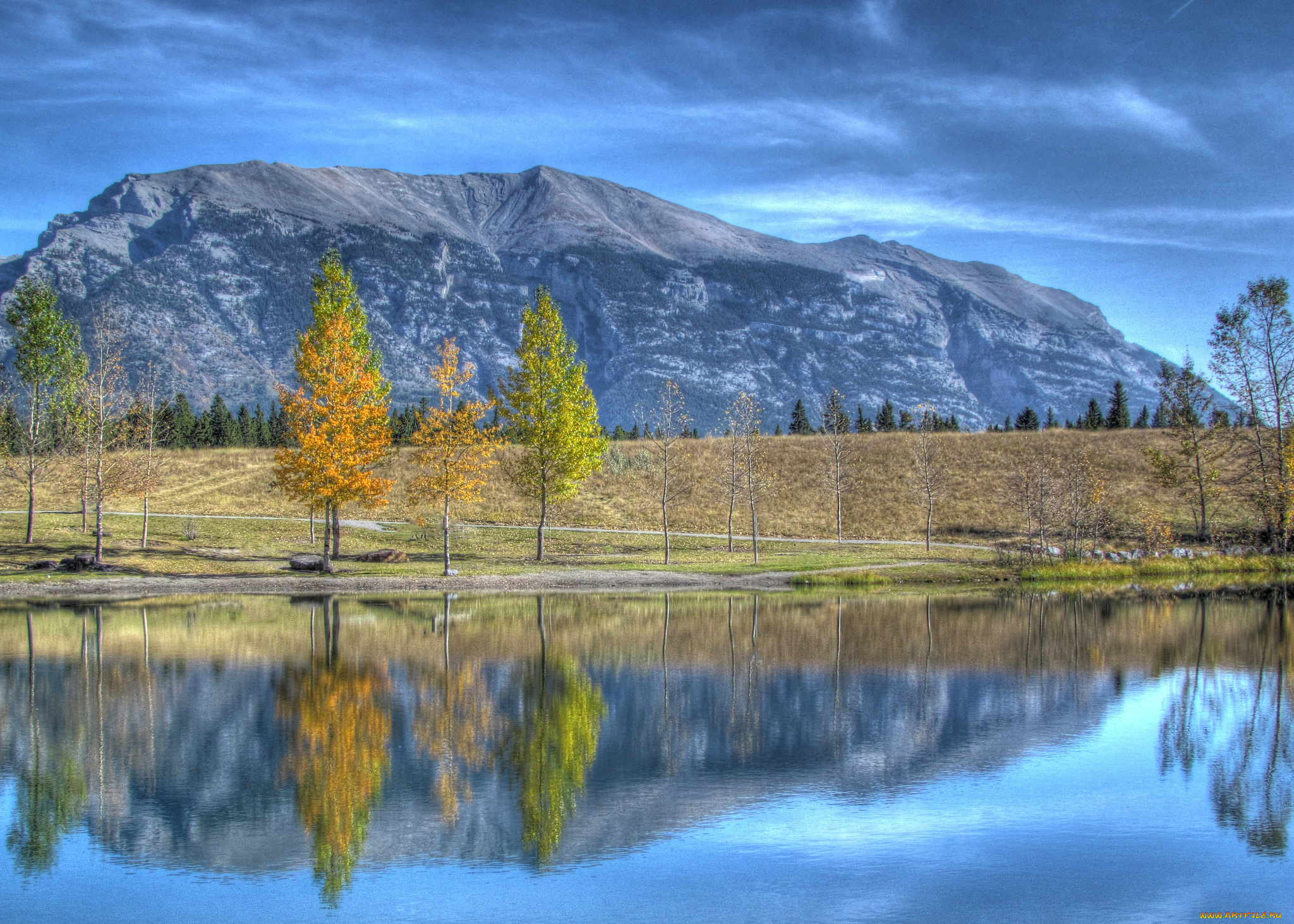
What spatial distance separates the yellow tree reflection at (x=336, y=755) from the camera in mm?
11648

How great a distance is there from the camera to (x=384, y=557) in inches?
1871

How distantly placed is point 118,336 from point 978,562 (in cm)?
4369

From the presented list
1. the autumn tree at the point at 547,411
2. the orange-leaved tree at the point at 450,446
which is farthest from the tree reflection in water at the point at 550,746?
the autumn tree at the point at 547,411

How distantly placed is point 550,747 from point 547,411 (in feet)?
117

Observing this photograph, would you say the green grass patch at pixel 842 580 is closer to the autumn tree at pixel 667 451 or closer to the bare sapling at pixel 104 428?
the autumn tree at pixel 667 451

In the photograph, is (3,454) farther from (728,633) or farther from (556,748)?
(556,748)

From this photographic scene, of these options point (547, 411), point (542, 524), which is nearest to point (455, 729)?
point (542, 524)

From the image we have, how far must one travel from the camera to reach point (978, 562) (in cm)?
4825

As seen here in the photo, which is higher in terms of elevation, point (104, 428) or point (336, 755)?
point (104, 428)

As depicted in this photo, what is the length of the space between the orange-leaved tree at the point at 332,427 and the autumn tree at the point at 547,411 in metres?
7.63

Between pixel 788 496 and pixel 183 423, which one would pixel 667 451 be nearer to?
pixel 788 496

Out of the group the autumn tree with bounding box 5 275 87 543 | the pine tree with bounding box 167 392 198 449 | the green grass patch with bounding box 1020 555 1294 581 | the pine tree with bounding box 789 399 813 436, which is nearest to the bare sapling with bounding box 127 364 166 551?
the autumn tree with bounding box 5 275 87 543

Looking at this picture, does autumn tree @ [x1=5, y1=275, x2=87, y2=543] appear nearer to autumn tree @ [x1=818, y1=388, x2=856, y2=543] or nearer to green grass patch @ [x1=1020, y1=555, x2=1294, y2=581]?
autumn tree @ [x1=818, y1=388, x2=856, y2=543]

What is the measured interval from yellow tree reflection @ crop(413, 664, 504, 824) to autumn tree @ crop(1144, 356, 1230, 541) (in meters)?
50.5
